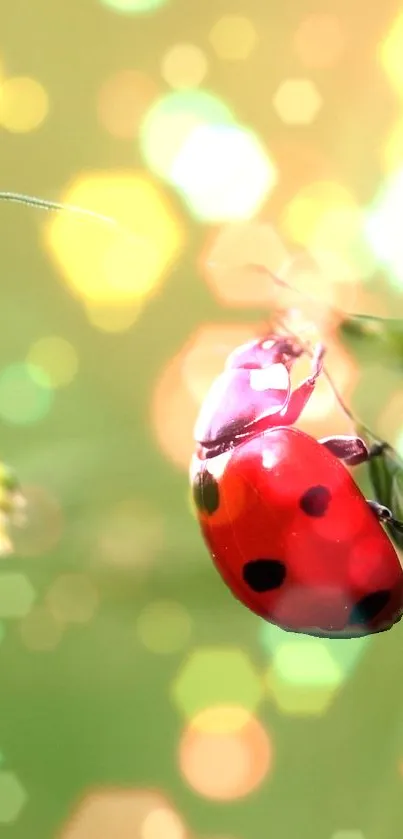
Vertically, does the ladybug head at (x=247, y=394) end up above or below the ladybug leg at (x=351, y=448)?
Result: above

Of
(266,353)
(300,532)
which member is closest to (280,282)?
(266,353)

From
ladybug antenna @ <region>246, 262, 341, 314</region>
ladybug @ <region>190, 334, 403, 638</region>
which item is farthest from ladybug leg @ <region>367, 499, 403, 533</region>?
ladybug antenna @ <region>246, 262, 341, 314</region>

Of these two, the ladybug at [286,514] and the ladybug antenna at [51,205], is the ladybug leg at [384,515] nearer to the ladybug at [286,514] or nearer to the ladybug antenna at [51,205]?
the ladybug at [286,514]

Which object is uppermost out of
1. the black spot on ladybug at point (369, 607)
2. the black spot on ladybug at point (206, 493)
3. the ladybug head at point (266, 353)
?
the ladybug head at point (266, 353)

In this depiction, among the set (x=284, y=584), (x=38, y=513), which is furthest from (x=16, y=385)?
(x=284, y=584)

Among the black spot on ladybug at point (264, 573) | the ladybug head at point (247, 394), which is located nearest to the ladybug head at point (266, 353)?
the ladybug head at point (247, 394)

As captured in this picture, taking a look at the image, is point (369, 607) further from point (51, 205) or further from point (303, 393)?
point (51, 205)
